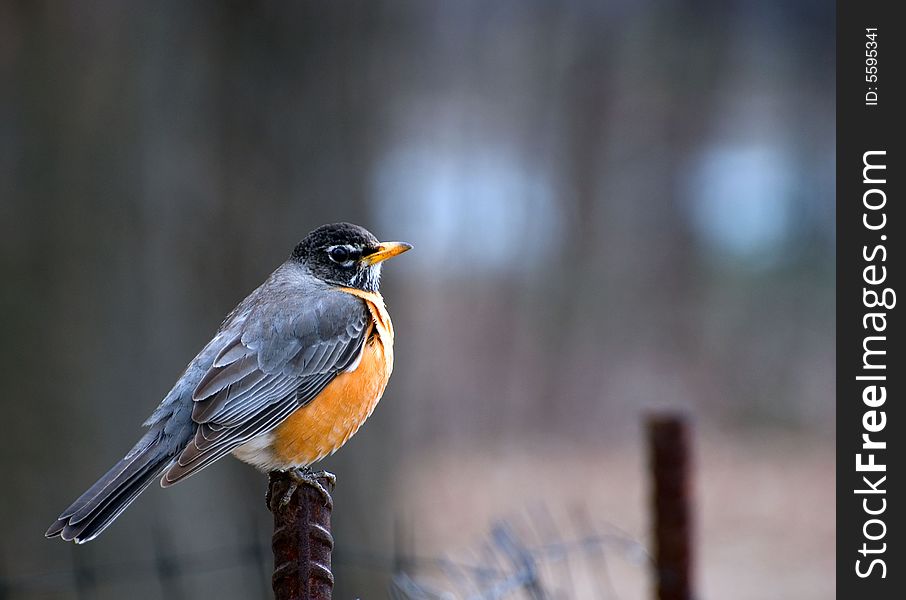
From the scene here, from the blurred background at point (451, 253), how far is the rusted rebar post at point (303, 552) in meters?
1.45

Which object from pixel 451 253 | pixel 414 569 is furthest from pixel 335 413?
pixel 451 253

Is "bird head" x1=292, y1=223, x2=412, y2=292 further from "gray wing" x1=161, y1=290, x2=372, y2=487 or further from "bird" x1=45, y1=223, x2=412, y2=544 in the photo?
"gray wing" x1=161, y1=290, x2=372, y2=487

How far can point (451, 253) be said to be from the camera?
15.3m

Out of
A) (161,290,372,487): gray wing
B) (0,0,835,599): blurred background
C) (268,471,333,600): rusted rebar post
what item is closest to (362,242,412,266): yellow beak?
(161,290,372,487): gray wing

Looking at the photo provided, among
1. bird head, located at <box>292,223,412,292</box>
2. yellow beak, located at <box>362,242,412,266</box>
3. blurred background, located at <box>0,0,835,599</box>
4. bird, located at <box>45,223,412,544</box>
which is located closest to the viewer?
bird, located at <box>45,223,412,544</box>

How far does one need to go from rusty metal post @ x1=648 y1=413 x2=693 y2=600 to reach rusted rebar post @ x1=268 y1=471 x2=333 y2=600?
177cm

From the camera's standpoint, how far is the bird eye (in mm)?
4000

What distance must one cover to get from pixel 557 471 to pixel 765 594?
3.19 m

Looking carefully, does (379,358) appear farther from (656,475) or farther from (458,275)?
(458,275)

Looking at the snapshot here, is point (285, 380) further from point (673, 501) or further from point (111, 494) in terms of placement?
point (673, 501)

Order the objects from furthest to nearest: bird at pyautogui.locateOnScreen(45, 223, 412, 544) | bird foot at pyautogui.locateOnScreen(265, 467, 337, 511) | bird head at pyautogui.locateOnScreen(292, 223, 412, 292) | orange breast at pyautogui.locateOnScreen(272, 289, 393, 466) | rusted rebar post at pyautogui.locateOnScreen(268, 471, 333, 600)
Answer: bird head at pyautogui.locateOnScreen(292, 223, 412, 292) < orange breast at pyautogui.locateOnScreen(272, 289, 393, 466) < bird at pyautogui.locateOnScreen(45, 223, 412, 544) < bird foot at pyautogui.locateOnScreen(265, 467, 337, 511) < rusted rebar post at pyautogui.locateOnScreen(268, 471, 333, 600)

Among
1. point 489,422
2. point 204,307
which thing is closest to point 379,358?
point 204,307

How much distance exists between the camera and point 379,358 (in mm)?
3771

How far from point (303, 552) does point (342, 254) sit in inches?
75.1
